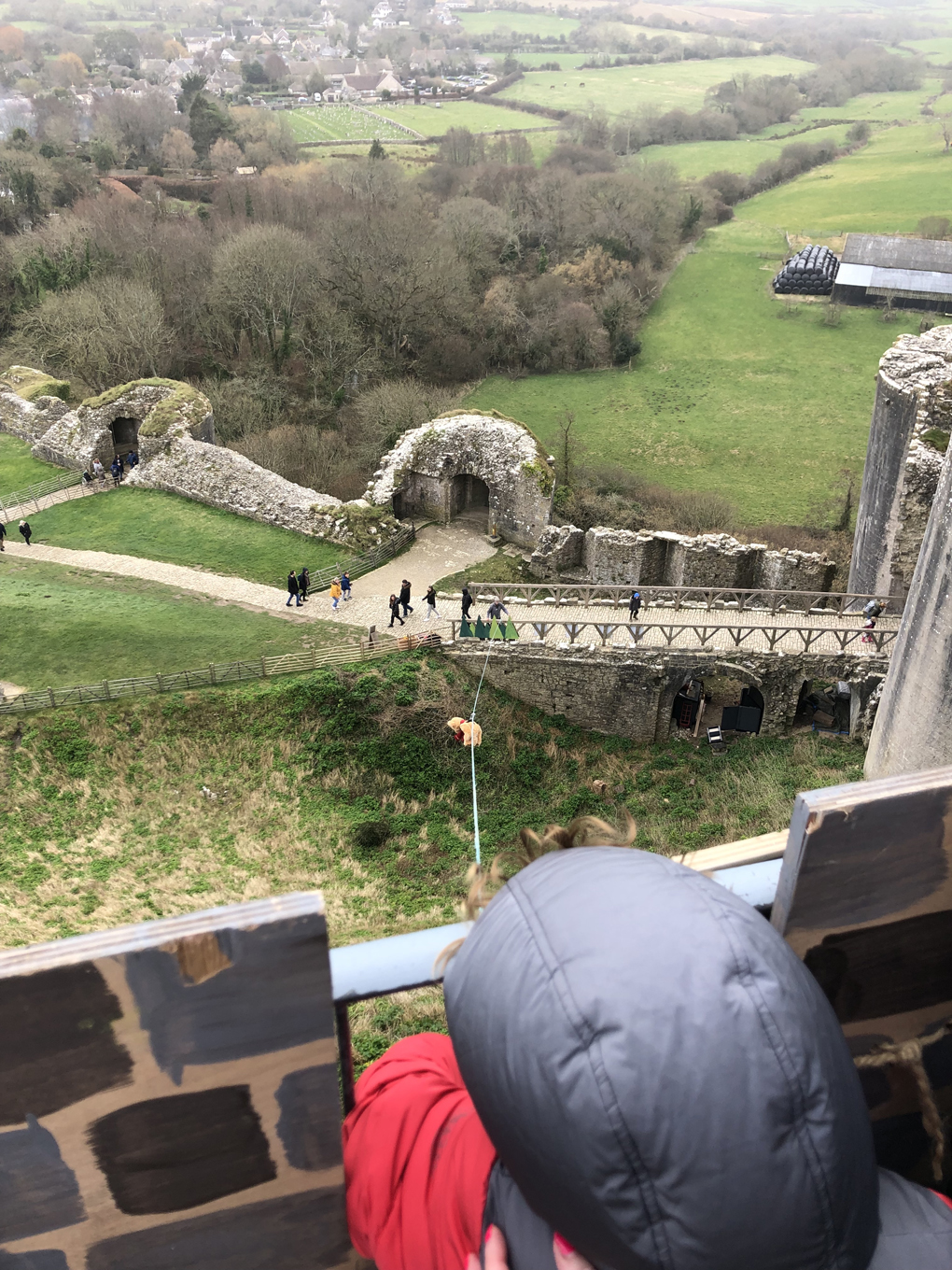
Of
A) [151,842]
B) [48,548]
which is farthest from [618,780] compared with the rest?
[48,548]

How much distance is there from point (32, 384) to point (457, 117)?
2378 inches

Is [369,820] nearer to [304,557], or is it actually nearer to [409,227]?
[304,557]

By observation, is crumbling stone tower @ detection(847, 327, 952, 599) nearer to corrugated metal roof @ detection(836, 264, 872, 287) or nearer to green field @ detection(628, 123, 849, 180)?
corrugated metal roof @ detection(836, 264, 872, 287)

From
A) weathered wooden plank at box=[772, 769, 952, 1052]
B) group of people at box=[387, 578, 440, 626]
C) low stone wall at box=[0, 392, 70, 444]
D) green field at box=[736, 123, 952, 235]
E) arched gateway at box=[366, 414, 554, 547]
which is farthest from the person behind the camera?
green field at box=[736, 123, 952, 235]

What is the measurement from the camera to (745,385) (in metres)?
39.5

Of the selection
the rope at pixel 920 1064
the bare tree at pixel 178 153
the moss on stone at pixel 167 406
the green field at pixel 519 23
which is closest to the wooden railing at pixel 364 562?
the moss on stone at pixel 167 406

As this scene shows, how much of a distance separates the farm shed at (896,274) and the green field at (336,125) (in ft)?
121

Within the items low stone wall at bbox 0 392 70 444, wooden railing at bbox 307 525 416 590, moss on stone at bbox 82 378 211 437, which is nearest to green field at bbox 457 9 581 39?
low stone wall at bbox 0 392 70 444

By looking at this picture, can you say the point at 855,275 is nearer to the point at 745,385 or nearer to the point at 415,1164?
the point at 745,385

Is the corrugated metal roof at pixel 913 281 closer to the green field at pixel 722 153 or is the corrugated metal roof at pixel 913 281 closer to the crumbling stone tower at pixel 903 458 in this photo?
the green field at pixel 722 153

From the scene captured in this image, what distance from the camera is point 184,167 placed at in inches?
2156

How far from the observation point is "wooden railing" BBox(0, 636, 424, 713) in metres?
15.7

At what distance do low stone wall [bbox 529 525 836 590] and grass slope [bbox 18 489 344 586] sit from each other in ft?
15.8

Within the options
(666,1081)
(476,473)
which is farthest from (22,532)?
(666,1081)
